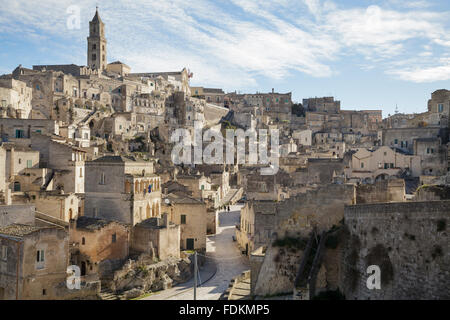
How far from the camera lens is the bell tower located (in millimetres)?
98938

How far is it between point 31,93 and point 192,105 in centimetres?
3160

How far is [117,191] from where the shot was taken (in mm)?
32250

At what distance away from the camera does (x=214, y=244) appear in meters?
38.0

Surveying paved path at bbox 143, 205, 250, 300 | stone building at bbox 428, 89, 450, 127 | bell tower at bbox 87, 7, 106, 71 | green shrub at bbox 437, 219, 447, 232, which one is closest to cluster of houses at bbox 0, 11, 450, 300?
stone building at bbox 428, 89, 450, 127

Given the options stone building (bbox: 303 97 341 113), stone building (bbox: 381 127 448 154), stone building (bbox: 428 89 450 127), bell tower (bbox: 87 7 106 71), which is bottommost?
stone building (bbox: 381 127 448 154)

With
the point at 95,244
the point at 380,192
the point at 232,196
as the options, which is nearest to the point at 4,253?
the point at 95,244

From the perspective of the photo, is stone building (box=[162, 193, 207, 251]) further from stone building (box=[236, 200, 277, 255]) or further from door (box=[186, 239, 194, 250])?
stone building (box=[236, 200, 277, 255])

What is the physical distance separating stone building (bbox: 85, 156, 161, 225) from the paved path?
631 cm

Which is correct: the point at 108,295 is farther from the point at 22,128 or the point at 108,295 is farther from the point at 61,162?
the point at 22,128

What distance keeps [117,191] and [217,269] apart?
9.35 meters

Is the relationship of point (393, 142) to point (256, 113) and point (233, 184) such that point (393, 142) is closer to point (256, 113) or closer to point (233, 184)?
point (233, 184)

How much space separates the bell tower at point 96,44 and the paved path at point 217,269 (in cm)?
6762

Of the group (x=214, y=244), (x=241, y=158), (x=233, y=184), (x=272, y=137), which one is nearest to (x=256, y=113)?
(x=272, y=137)
